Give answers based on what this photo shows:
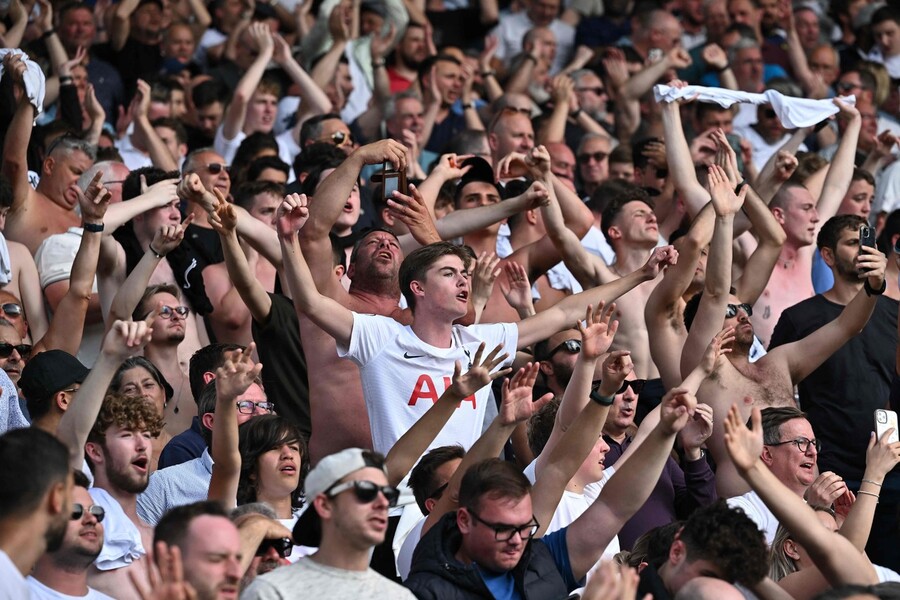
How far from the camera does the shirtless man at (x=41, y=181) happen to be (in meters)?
9.06

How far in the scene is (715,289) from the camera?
802 cm

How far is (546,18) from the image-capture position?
15.0 meters

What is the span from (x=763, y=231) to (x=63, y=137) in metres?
4.04

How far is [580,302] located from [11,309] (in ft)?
9.00

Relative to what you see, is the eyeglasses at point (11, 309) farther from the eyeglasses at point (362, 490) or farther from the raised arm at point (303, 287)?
the eyeglasses at point (362, 490)

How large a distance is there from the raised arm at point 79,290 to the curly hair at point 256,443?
1.50 metres

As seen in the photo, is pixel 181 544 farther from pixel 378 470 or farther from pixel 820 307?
pixel 820 307

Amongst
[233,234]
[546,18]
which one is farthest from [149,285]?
[546,18]

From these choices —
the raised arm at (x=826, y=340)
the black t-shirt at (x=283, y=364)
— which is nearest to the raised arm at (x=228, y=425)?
the black t-shirt at (x=283, y=364)

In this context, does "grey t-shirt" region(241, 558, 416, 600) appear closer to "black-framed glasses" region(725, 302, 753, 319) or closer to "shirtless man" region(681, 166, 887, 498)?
"shirtless man" region(681, 166, 887, 498)

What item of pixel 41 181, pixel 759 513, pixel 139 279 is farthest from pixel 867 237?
pixel 41 181

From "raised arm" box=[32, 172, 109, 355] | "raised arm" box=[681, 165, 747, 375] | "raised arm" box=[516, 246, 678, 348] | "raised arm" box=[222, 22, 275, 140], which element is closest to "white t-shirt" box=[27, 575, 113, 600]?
"raised arm" box=[32, 172, 109, 355]

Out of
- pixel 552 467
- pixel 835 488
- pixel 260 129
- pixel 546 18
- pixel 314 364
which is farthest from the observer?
pixel 546 18

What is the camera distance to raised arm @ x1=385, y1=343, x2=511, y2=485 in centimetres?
615
